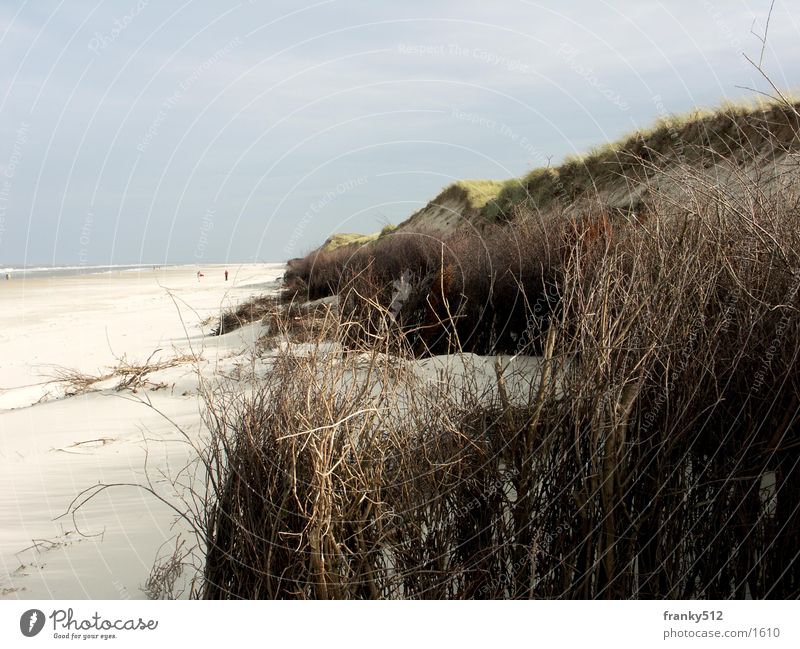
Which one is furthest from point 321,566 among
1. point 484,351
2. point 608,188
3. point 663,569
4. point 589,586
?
point 608,188

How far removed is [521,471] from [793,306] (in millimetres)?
1323

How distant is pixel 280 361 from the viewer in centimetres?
275
